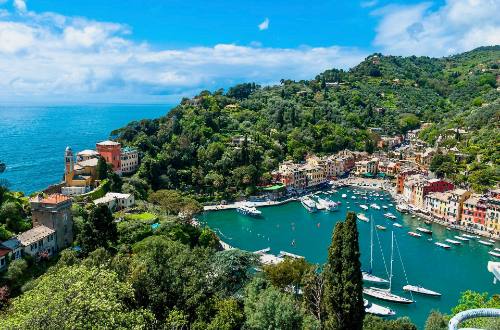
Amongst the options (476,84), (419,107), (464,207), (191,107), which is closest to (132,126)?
(191,107)

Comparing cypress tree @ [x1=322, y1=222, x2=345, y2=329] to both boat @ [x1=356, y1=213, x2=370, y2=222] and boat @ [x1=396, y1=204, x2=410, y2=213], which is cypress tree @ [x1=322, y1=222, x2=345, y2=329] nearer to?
boat @ [x1=356, y1=213, x2=370, y2=222]

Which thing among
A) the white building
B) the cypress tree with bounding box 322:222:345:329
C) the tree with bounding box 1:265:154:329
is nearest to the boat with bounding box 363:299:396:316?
the cypress tree with bounding box 322:222:345:329

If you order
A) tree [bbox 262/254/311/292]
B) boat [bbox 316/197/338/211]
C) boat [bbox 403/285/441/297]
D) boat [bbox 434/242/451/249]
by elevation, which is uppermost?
tree [bbox 262/254/311/292]

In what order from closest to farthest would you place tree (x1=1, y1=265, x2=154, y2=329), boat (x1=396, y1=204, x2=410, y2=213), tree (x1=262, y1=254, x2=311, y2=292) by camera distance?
tree (x1=1, y1=265, x2=154, y2=329) → tree (x1=262, y1=254, x2=311, y2=292) → boat (x1=396, y1=204, x2=410, y2=213)

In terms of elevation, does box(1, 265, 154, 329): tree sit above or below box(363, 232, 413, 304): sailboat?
above

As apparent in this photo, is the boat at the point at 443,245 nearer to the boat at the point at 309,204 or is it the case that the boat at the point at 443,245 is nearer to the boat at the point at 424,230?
the boat at the point at 424,230

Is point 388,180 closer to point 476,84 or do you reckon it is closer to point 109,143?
point 109,143

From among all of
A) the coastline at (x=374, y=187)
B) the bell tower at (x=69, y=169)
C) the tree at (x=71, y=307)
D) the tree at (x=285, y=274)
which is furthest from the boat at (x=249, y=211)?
the tree at (x=71, y=307)
